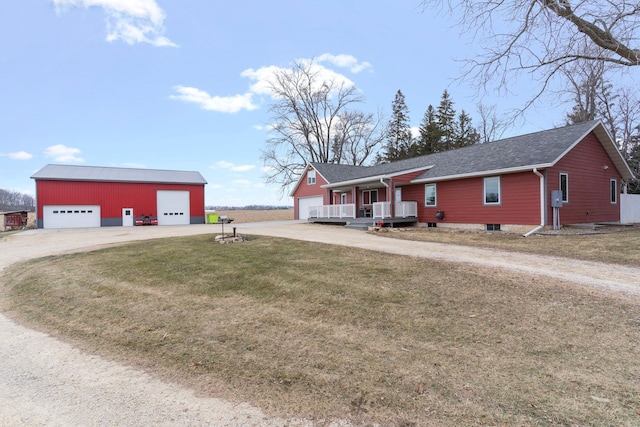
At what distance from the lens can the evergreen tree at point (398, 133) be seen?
43.8m

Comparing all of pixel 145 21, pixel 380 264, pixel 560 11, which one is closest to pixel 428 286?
pixel 380 264

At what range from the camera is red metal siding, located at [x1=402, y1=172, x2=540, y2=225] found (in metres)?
13.7

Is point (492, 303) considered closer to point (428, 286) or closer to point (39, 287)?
point (428, 286)

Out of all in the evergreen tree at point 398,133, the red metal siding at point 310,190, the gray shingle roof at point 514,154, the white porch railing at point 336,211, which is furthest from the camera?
the evergreen tree at point 398,133

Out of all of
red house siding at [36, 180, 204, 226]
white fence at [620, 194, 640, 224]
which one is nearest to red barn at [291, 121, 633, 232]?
white fence at [620, 194, 640, 224]

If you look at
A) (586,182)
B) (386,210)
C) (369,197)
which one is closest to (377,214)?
(386,210)

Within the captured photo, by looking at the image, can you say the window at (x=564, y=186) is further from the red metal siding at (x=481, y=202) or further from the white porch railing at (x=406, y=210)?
the white porch railing at (x=406, y=210)

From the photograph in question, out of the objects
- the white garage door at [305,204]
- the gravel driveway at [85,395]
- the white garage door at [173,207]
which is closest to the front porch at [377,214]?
the white garage door at [305,204]

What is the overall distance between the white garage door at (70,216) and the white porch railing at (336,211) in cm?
1880

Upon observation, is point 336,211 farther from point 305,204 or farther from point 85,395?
point 85,395

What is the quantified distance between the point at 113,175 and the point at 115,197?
2.16 metres

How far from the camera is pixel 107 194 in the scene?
2756cm

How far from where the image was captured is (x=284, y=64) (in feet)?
127

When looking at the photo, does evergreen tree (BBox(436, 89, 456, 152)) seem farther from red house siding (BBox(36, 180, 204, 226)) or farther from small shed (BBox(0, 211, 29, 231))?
small shed (BBox(0, 211, 29, 231))
